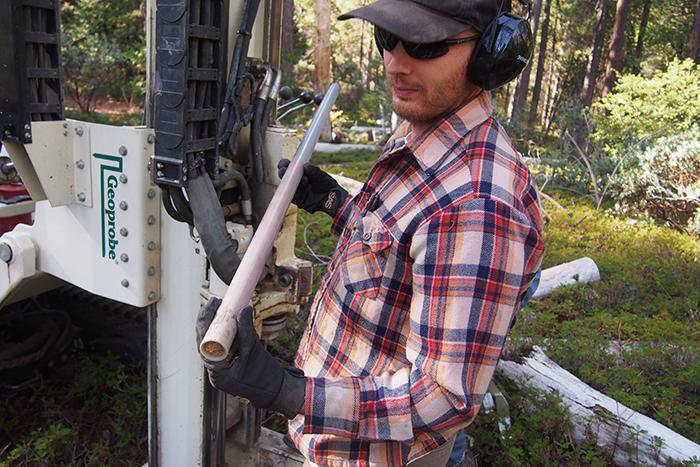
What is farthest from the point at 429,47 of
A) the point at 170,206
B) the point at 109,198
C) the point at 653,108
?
the point at 653,108

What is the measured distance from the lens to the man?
1.29 metres

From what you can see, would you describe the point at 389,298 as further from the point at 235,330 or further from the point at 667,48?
the point at 667,48

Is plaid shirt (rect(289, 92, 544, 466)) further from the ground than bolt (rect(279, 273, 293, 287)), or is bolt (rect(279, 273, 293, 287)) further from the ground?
plaid shirt (rect(289, 92, 544, 466))

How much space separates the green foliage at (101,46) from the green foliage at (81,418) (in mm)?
14124

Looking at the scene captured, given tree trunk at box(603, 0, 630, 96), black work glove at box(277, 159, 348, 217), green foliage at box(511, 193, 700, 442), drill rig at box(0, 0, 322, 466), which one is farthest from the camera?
tree trunk at box(603, 0, 630, 96)

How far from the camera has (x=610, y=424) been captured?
3.26m

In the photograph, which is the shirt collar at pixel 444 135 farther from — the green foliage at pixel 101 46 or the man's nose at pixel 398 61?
the green foliage at pixel 101 46

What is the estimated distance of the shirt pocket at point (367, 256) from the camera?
1463mm

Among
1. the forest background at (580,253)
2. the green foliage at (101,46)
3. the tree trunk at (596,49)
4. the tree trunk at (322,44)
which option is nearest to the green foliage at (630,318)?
the forest background at (580,253)

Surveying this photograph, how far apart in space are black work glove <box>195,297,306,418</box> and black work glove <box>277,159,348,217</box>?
0.95 meters

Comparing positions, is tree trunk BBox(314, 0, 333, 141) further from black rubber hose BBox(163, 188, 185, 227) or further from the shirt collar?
the shirt collar

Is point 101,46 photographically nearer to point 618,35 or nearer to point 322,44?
point 322,44

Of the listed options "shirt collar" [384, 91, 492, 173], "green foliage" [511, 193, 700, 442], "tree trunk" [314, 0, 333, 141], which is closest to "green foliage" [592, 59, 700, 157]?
"green foliage" [511, 193, 700, 442]

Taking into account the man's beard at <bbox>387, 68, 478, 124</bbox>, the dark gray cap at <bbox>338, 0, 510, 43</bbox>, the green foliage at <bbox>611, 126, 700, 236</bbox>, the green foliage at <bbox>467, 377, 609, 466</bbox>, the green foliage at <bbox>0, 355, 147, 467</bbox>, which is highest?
the dark gray cap at <bbox>338, 0, 510, 43</bbox>
